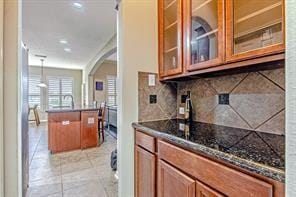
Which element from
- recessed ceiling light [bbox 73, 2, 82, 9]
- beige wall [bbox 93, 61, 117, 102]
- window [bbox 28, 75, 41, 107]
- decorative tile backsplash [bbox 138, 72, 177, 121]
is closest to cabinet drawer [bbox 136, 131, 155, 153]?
decorative tile backsplash [bbox 138, 72, 177, 121]

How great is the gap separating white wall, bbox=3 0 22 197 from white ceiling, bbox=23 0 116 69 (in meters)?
1.84

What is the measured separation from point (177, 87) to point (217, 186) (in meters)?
1.36

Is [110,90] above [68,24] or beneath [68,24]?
beneath

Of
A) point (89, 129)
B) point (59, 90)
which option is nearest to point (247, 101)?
point (89, 129)

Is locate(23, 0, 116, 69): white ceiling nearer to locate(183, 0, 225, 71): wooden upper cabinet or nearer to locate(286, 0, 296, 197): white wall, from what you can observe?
locate(183, 0, 225, 71): wooden upper cabinet

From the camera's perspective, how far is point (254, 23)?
48.9 inches

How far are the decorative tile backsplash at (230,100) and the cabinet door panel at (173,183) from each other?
2.11ft

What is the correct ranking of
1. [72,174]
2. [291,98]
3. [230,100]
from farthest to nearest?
[72,174] → [230,100] → [291,98]

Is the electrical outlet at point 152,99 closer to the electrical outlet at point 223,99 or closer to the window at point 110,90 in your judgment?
the electrical outlet at point 223,99

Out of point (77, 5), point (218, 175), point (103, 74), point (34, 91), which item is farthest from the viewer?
point (103, 74)

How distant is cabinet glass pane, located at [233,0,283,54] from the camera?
1.10 m

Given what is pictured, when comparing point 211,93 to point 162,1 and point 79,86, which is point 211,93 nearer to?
point 162,1

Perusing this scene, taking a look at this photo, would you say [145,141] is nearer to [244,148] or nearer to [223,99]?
[223,99]

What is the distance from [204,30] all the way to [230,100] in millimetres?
622
